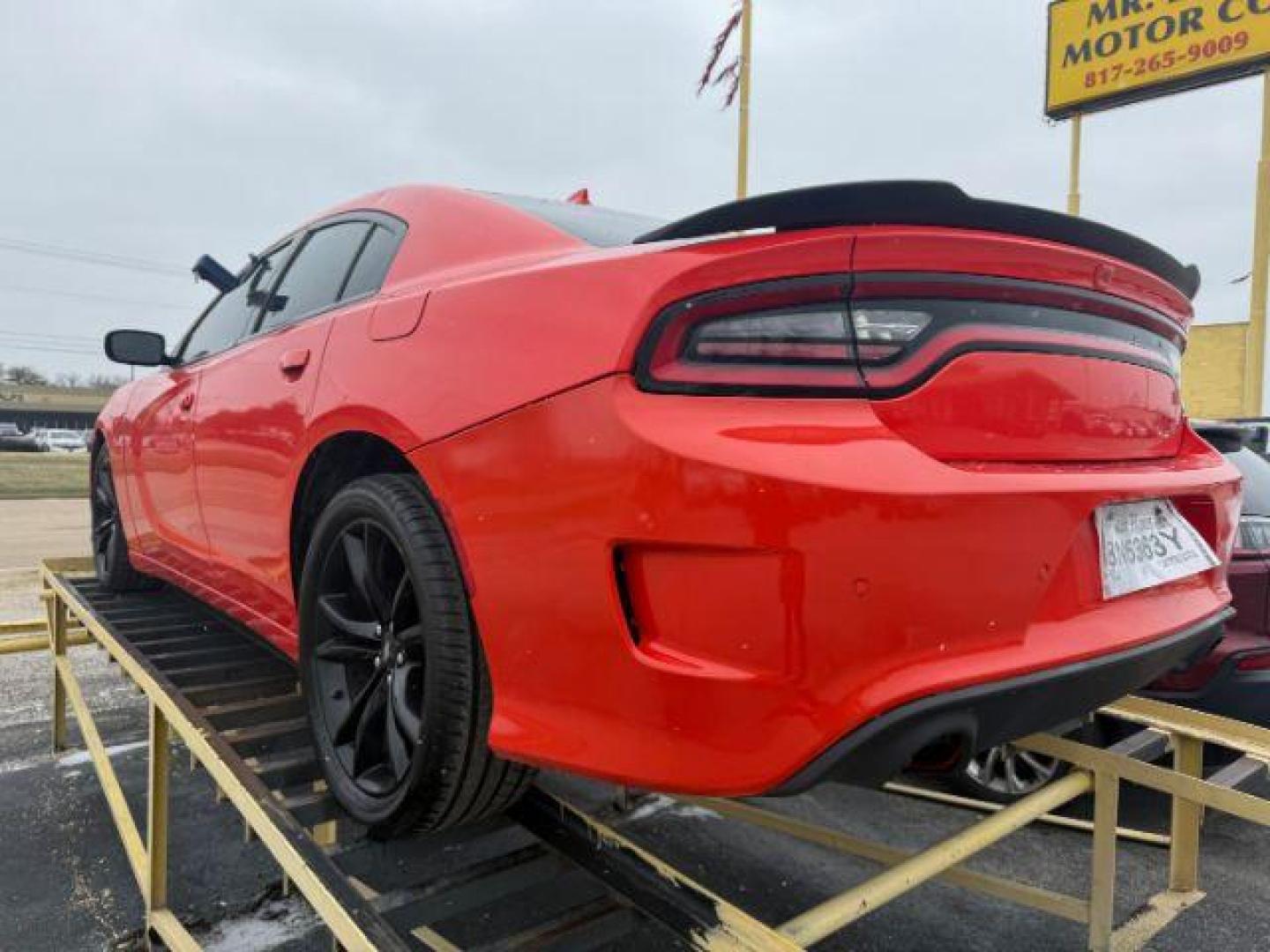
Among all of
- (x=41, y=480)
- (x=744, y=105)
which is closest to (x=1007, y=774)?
(x=744, y=105)

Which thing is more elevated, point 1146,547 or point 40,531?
point 1146,547

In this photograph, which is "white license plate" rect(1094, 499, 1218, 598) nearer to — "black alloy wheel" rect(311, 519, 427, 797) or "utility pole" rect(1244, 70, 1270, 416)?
"black alloy wheel" rect(311, 519, 427, 797)

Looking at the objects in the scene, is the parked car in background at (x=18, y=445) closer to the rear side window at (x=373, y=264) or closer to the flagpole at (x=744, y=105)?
the flagpole at (x=744, y=105)

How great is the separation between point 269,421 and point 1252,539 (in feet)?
10.1

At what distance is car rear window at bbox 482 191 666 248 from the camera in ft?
5.91

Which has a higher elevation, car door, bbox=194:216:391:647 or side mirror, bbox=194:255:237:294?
side mirror, bbox=194:255:237:294

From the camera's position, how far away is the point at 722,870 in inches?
110

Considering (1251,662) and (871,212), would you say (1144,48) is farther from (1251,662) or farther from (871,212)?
(871,212)

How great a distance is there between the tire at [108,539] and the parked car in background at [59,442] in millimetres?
50462

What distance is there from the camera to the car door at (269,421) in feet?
7.29

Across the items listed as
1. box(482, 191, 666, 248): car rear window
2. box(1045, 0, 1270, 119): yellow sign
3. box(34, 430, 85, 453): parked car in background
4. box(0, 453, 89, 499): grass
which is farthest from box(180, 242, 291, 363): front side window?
box(34, 430, 85, 453): parked car in background

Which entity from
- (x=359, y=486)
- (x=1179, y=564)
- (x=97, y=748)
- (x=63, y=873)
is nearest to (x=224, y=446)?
(x=359, y=486)

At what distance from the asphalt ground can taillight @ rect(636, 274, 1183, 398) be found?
1.80 meters

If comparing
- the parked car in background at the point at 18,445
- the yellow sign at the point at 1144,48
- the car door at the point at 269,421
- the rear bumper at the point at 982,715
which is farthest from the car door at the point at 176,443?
the parked car in background at the point at 18,445
